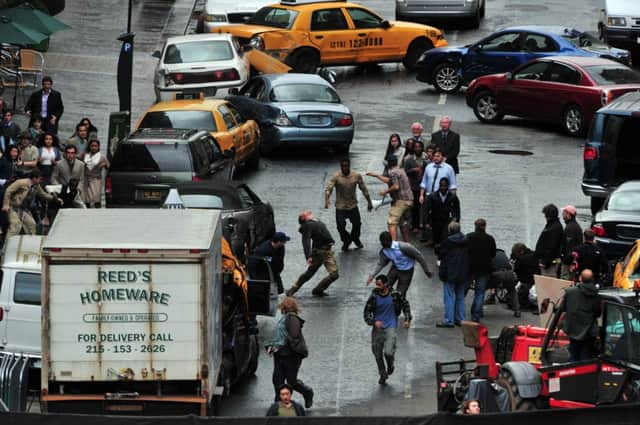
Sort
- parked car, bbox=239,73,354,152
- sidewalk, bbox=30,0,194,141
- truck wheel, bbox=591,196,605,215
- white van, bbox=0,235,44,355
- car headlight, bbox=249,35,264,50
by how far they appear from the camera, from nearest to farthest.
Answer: white van, bbox=0,235,44,355, truck wheel, bbox=591,196,605,215, parked car, bbox=239,73,354,152, sidewalk, bbox=30,0,194,141, car headlight, bbox=249,35,264,50

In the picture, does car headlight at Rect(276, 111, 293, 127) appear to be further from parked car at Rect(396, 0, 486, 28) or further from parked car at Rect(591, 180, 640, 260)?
parked car at Rect(396, 0, 486, 28)

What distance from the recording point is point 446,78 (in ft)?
124

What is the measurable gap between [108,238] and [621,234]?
8.54m

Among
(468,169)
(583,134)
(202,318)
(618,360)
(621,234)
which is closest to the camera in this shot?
(618,360)

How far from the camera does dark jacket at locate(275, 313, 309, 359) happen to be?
739 inches

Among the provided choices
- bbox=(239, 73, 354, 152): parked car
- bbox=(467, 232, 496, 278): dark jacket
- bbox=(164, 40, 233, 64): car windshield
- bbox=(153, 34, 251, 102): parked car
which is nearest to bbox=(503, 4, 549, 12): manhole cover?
bbox=(153, 34, 251, 102): parked car

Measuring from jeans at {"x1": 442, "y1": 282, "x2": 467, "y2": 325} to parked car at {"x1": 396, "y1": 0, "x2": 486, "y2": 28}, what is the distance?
2144 centimetres

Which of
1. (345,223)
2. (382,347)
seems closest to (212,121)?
(345,223)

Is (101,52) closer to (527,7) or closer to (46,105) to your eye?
(46,105)

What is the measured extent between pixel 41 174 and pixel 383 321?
7116mm

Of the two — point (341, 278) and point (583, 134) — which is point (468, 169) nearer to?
point (583, 134)

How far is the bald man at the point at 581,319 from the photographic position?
53.9ft

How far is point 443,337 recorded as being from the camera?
21.8m

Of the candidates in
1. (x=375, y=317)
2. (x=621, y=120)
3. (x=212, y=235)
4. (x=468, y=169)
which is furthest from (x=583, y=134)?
(x=212, y=235)
